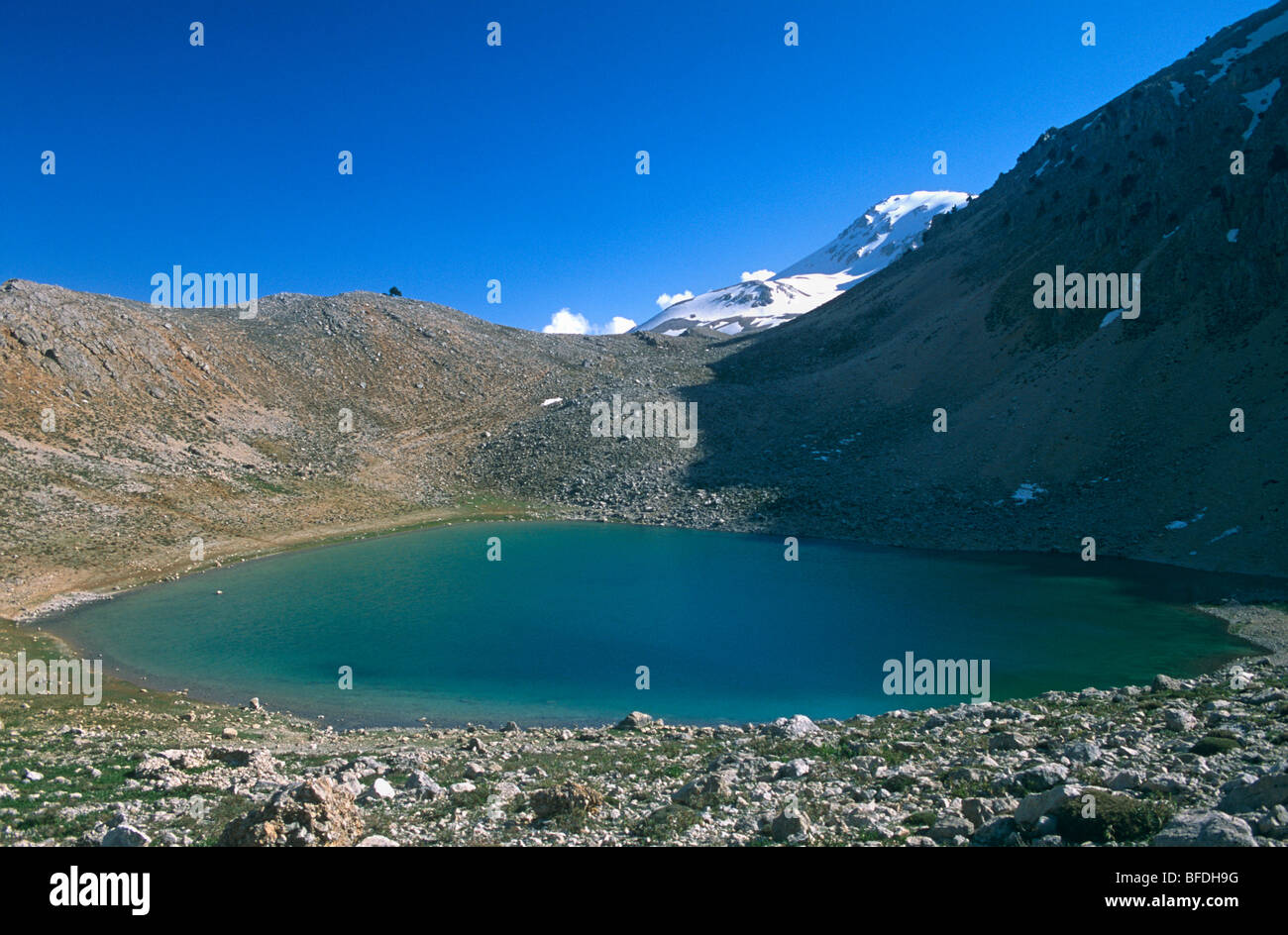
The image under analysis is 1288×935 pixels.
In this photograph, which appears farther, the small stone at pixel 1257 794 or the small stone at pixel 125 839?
the small stone at pixel 125 839

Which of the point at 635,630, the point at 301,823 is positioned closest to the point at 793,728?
the point at 301,823

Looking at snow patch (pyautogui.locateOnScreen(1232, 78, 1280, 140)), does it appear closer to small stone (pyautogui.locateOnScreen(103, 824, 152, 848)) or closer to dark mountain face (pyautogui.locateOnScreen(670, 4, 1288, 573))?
dark mountain face (pyautogui.locateOnScreen(670, 4, 1288, 573))

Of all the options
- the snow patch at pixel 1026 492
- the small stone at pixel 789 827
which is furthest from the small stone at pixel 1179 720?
the snow patch at pixel 1026 492

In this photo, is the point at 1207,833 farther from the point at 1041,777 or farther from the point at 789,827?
the point at 789,827

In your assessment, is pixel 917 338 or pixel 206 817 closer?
pixel 206 817

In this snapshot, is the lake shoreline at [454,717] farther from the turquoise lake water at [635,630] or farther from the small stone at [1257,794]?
the small stone at [1257,794]
